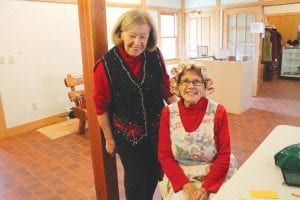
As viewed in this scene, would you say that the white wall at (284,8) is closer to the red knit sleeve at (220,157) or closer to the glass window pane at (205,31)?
the glass window pane at (205,31)

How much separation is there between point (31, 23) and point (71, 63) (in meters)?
0.95

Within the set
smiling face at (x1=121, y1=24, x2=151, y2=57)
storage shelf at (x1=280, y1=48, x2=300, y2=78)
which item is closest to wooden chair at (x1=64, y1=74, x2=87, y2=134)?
smiling face at (x1=121, y1=24, x2=151, y2=57)

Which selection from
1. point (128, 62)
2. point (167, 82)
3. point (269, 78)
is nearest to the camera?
point (128, 62)

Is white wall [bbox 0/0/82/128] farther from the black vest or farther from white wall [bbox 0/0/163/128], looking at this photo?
the black vest

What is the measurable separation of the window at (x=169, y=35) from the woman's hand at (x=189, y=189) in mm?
6029

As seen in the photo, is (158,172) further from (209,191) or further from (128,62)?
(128,62)

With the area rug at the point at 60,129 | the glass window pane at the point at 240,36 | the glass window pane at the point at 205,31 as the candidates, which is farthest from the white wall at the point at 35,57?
the glass window pane at the point at 240,36

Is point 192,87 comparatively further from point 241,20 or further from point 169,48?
point 169,48

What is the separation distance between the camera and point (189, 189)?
129 cm

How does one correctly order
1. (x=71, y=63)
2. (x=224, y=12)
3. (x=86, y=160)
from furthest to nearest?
1. (x=224, y=12)
2. (x=71, y=63)
3. (x=86, y=160)

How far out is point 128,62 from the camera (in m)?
1.46

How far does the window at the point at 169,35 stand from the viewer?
23.3 ft

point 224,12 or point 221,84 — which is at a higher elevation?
point 224,12

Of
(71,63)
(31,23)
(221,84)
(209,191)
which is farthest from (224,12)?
(209,191)
